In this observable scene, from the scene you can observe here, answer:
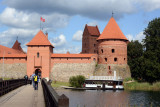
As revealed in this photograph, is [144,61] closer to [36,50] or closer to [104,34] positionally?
[104,34]

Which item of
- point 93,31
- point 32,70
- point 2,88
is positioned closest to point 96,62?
point 32,70

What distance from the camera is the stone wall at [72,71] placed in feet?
120

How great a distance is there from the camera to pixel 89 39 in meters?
57.4

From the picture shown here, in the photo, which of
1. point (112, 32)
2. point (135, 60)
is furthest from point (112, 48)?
point (135, 60)

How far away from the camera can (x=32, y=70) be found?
36.8 m

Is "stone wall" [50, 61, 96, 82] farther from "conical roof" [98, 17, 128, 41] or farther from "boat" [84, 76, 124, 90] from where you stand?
"conical roof" [98, 17, 128, 41]

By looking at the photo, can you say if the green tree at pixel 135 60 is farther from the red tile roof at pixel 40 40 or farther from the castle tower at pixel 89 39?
the castle tower at pixel 89 39

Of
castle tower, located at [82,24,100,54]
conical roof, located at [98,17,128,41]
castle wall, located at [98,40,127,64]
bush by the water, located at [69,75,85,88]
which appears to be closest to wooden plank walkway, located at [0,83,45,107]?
bush by the water, located at [69,75,85,88]

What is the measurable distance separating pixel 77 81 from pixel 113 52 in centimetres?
691

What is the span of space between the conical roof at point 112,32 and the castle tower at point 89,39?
1864cm

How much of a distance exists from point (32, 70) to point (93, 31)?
25.2 m

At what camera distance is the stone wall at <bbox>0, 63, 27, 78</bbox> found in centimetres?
3662

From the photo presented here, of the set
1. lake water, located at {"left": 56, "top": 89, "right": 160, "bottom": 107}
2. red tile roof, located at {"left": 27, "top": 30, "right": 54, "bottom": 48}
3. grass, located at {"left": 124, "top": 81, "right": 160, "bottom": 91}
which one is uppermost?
red tile roof, located at {"left": 27, "top": 30, "right": 54, "bottom": 48}

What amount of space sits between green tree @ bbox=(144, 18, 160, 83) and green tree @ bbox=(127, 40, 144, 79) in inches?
42.3
